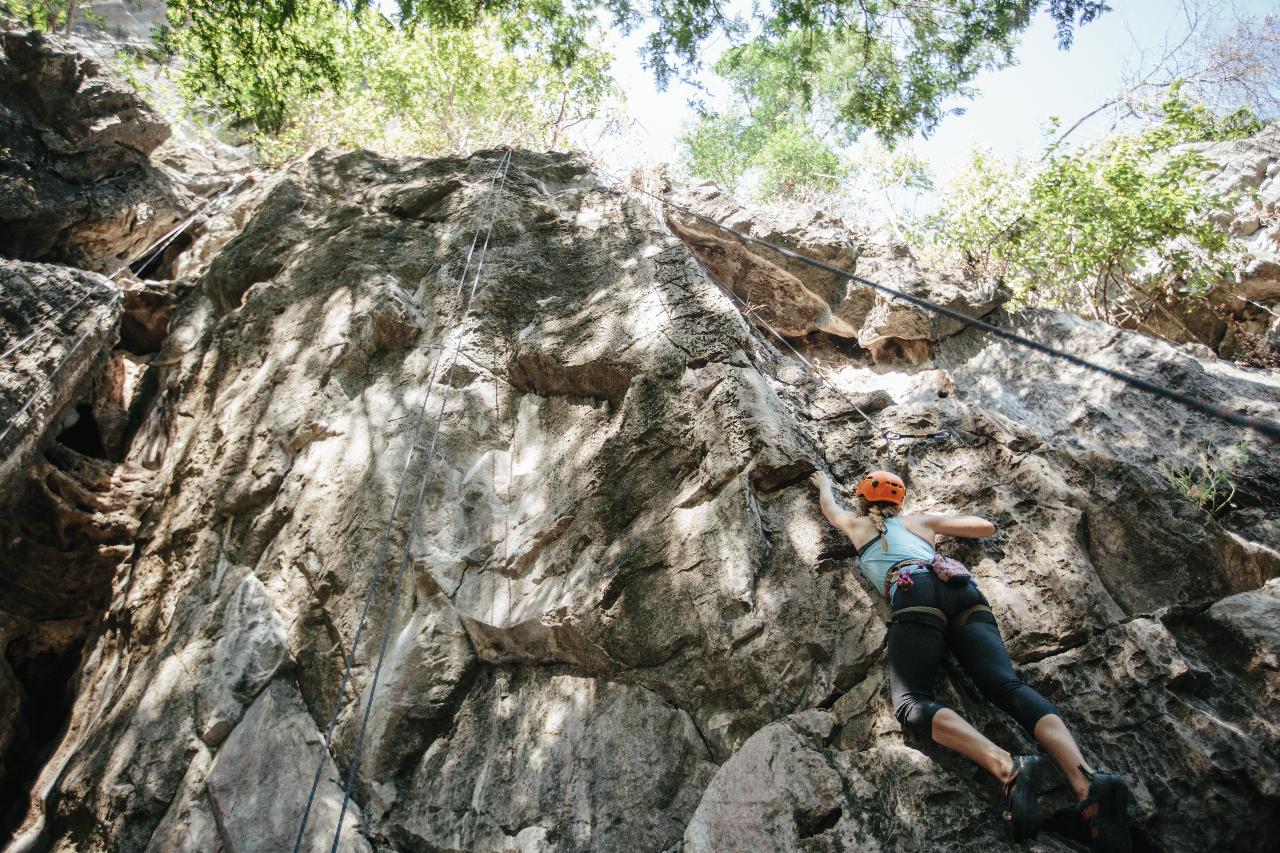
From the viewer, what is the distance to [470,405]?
209 inches

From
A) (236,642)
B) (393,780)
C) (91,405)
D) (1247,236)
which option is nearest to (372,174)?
(91,405)

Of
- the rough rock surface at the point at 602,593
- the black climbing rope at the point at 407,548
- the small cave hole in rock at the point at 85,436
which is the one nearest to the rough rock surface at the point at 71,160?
the small cave hole in rock at the point at 85,436

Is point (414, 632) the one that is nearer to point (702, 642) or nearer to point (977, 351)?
point (702, 642)

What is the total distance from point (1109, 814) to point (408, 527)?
3837mm

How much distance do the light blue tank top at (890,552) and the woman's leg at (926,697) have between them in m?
0.30

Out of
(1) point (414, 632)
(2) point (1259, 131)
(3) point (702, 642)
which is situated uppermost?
(2) point (1259, 131)

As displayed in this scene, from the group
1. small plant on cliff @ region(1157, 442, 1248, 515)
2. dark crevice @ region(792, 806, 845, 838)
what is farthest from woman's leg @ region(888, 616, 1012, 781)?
small plant on cliff @ region(1157, 442, 1248, 515)

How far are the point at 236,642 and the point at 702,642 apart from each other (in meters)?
2.97

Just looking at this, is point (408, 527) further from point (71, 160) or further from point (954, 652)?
point (71, 160)

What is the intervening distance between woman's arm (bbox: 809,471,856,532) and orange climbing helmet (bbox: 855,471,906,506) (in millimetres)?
147

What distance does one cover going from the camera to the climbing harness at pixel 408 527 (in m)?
3.61

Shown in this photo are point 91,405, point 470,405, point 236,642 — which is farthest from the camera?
point 91,405

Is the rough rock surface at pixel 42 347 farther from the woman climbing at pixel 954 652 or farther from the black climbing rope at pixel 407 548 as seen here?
the woman climbing at pixel 954 652

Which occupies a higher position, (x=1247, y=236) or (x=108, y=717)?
(x=1247, y=236)
